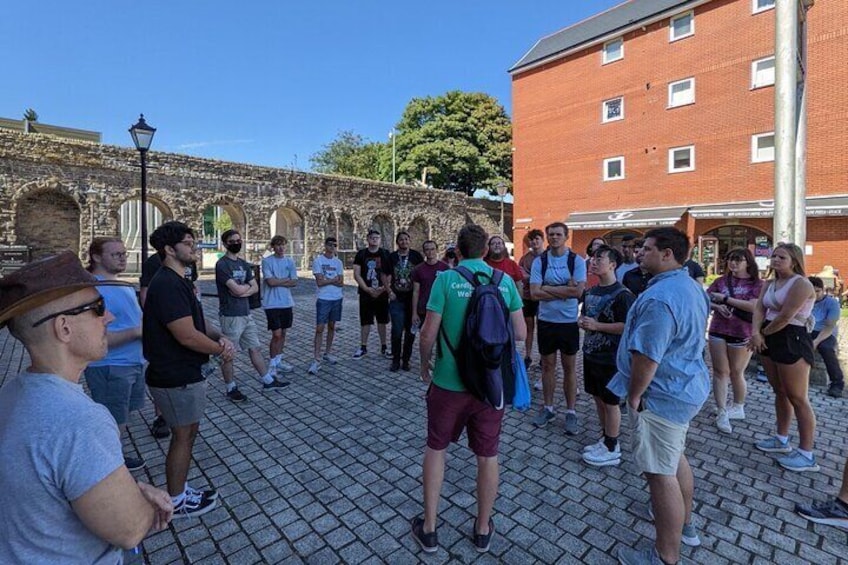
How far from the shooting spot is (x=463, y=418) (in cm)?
257

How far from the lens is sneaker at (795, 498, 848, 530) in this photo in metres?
2.77

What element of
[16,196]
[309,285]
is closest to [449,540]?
[309,285]

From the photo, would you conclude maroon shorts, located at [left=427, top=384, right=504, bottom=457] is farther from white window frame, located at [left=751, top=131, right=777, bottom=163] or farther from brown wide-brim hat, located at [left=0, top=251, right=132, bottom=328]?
white window frame, located at [left=751, top=131, right=777, bottom=163]

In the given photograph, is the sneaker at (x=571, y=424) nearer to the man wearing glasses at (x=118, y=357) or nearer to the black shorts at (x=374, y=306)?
the black shorts at (x=374, y=306)

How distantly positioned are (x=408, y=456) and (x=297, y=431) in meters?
1.21

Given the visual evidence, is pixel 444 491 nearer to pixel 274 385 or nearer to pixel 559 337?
pixel 559 337

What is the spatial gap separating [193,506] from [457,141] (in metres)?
35.1

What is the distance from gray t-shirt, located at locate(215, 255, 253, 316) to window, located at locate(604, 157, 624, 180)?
65.9ft

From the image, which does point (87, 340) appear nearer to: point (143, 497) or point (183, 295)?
point (143, 497)

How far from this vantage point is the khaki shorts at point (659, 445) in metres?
2.31

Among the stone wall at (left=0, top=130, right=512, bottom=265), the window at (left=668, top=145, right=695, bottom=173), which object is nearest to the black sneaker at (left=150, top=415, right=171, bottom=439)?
the stone wall at (left=0, top=130, right=512, bottom=265)

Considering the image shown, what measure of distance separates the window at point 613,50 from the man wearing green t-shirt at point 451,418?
75.6 feet

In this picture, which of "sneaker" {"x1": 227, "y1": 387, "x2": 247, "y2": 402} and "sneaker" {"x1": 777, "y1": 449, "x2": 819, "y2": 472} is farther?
"sneaker" {"x1": 227, "y1": 387, "x2": 247, "y2": 402}

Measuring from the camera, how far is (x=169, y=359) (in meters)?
2.80
